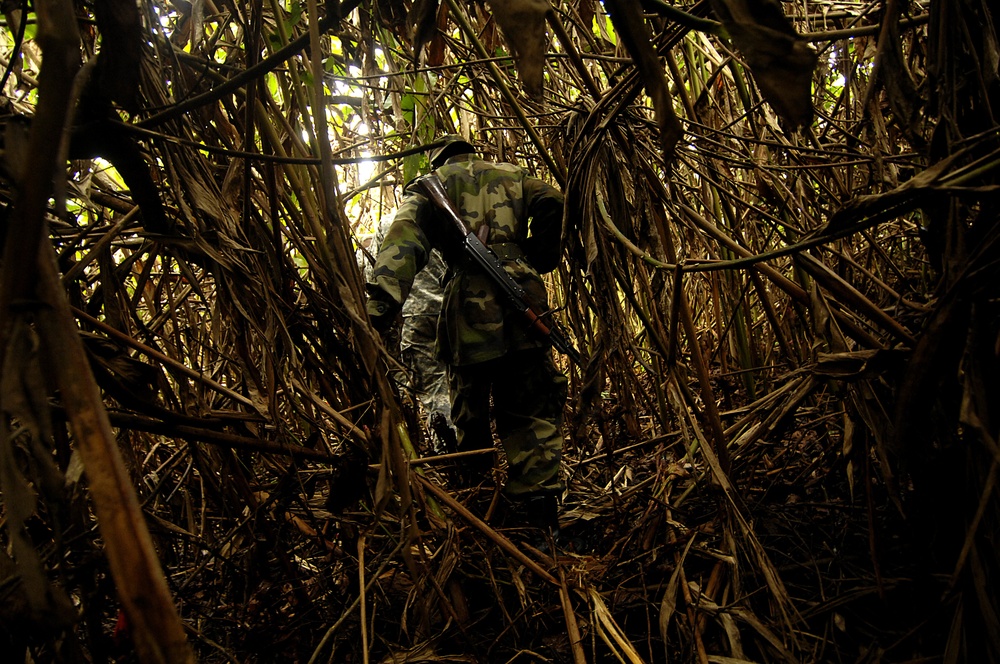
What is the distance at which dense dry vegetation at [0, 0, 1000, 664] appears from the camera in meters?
0.44

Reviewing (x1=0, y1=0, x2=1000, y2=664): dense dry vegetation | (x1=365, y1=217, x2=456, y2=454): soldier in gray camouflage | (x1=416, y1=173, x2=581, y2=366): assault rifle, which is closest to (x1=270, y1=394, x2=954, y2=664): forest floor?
(x1=0, y1=0, x2=1000, y2=664): dense dry vegetation

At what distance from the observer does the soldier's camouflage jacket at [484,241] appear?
2.13m

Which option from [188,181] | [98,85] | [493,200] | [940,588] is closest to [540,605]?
[940,588]

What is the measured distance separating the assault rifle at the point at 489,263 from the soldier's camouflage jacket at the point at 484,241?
0.03 meters

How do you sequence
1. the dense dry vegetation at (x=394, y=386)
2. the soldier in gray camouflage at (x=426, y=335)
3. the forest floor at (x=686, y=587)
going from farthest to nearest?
1. the soldier in gray camouflage at (x=426, y=335)
2. the forest floor at (x=686, y=587)
3. the dense dry vegetation at (x=394, y=386)

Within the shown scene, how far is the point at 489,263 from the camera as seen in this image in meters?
2.16

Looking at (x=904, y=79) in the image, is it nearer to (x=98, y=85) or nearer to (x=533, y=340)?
(x=98, y=85)

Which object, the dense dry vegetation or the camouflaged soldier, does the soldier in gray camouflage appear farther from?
the dense dry vegetation

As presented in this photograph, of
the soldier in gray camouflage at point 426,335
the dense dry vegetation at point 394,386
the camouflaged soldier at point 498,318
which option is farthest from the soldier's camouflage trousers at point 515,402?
the soldier in gray camouflage at point 426,335

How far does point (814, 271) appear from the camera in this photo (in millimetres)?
1024

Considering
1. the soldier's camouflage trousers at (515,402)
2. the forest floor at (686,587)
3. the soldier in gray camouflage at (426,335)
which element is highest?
the soldier in gray camouflage at (426,335)

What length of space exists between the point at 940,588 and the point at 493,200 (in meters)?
1.76

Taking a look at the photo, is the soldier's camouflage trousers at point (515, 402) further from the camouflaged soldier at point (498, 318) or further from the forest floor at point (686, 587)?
the forest floor at point (686, 587)

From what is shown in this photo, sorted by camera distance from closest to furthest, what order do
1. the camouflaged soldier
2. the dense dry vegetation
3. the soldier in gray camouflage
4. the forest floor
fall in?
the dense dry vegetation
the forest floor
the camouflaged soldier
the soldier in gray camouflage
